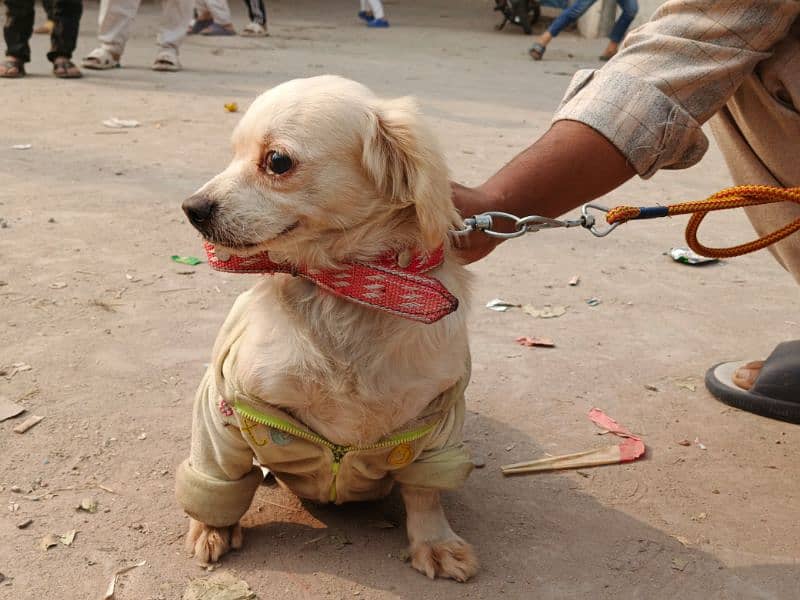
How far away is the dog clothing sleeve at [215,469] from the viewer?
2.20m

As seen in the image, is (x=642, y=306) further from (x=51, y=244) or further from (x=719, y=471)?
(x=51, y=244)

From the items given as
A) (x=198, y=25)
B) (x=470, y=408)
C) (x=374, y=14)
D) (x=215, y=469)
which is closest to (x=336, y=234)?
(x=215, y=469)

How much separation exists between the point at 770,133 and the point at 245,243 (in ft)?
5.34

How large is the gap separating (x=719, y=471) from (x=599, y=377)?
63 centimetres

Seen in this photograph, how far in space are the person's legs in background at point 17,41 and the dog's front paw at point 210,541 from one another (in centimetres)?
666

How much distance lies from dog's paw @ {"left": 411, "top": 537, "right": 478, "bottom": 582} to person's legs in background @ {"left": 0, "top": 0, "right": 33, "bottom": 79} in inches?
273

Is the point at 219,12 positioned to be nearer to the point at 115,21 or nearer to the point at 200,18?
the point at 200,18

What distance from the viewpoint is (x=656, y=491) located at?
2.66 meters

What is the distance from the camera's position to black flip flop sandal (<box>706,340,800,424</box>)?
10.2 ft

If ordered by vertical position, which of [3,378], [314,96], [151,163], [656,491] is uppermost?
[314,96]

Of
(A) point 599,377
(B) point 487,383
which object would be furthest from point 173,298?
(A) point 599,377

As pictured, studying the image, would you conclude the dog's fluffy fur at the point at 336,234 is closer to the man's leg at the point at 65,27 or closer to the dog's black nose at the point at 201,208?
the dog's black nose at the point at 201,208

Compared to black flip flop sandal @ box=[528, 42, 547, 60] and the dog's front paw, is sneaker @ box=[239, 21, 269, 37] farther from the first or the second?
the dog's front paw

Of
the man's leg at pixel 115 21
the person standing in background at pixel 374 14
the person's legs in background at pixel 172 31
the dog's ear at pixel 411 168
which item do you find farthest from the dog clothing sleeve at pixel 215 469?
the person standing in background at pixel 374 14
